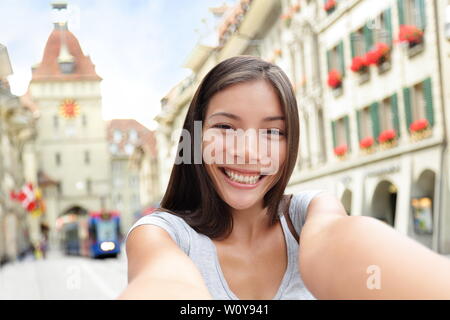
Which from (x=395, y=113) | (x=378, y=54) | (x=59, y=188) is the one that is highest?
(x=378, y=54)

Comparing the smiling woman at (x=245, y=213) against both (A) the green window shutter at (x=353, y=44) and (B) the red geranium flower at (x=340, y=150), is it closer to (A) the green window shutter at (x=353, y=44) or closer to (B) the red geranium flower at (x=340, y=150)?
(B) the red geranium flower at (x=340, y=150)

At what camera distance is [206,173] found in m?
1.10

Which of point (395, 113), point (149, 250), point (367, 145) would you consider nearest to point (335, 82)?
point (367, 145)

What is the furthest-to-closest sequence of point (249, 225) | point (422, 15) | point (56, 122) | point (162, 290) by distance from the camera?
point (422, 15) < point (56, 122) < point (249, 225) < point (162, 290)

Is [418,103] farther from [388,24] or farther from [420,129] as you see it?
[388,24]

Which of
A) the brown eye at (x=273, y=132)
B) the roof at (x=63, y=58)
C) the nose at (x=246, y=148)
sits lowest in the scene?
the nose at (x=246, y=148)

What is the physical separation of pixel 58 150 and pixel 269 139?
3181 millimetres

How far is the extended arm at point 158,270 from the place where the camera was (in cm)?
73

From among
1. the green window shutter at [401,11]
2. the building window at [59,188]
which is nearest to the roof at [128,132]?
the building window at [59,188]

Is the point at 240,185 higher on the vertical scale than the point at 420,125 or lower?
lower

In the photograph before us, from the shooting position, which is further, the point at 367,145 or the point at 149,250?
the point at 367,145

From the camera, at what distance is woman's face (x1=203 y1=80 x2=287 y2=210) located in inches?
39.0

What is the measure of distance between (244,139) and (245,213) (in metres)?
0.15
